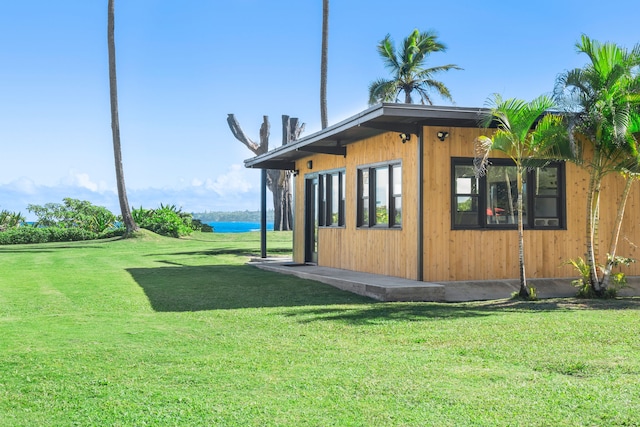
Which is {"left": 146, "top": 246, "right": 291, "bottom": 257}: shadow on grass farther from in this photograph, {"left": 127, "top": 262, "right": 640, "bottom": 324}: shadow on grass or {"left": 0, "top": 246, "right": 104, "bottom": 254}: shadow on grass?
{"left": 127, "top": 262, "right": 640, "bottom": 324}: shadow on grass

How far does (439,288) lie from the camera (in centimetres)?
1018

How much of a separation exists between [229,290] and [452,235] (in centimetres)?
388

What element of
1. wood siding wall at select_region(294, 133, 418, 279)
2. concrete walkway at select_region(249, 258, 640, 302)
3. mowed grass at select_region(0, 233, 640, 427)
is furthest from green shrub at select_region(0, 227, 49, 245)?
concrete walkway at select_region(249, 258, 640, 302)

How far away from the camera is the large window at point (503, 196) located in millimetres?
11242

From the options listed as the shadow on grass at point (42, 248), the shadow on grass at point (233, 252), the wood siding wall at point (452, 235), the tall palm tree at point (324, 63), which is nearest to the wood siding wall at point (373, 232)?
the wood siding wall at point (452, 235)

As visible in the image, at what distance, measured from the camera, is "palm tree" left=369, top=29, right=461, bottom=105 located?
28.2 metres

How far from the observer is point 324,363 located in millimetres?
5672

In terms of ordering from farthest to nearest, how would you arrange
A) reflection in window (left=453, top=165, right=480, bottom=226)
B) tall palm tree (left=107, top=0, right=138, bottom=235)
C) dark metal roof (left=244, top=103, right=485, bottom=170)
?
tall palm tree (left=107, top=0, right=138, bottom=235)
reflection in window (left=453, top=165, right=480, bottom=226)
dark metal roof (left=244, top=103, right=485, bottom=170)

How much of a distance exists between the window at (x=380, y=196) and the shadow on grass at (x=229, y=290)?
1.72 meters

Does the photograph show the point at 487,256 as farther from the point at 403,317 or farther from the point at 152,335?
the point at 152,335

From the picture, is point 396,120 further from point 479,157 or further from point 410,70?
point 410,70

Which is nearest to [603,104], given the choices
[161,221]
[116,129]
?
[116,129]

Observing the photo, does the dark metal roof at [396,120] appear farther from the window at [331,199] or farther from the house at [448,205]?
the window at [331,199]

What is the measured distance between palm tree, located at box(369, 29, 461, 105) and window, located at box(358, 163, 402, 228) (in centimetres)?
1542
